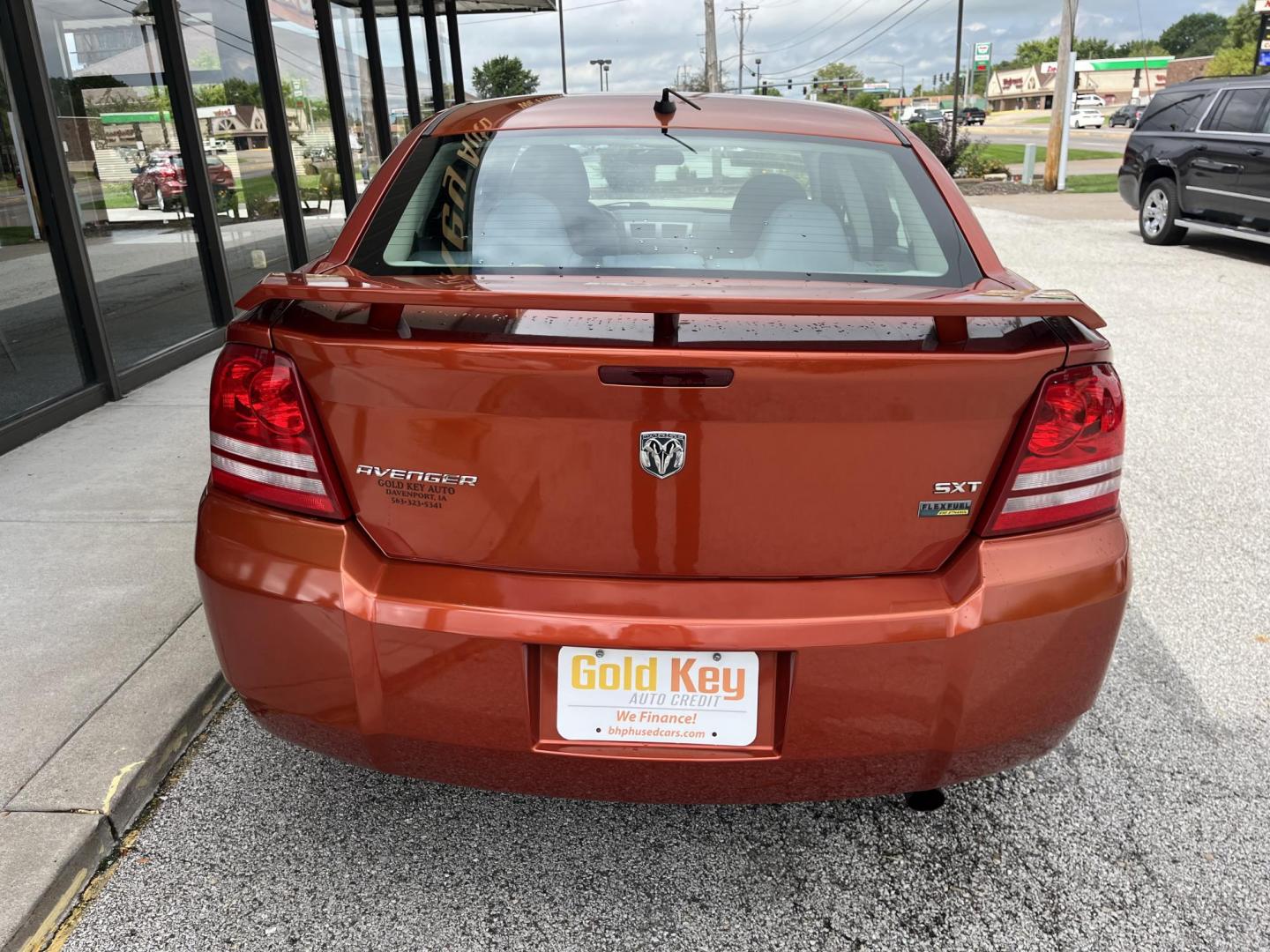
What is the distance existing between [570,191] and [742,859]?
5.45 feet

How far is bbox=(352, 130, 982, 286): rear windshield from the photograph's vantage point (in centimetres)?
232

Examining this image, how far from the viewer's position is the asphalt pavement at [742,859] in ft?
6.79

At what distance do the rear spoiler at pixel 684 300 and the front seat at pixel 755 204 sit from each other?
1.35 feet

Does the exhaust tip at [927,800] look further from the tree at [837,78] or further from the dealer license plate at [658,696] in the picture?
the tree at [837,78]

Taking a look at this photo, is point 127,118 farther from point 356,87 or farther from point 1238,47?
point 1238,47

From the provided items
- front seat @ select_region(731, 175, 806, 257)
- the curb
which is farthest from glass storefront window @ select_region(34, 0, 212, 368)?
front seat @ select_region(731, 175, 806, 257)

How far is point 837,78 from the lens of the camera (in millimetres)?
138500

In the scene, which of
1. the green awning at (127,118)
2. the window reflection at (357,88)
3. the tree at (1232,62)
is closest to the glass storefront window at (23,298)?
the green awning at (127,118)

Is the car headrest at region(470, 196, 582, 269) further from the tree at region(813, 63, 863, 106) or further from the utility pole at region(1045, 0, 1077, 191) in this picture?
the tree at region(813, 63, 863, 106)

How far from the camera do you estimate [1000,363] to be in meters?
1.77

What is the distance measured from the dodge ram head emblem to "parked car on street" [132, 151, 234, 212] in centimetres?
623

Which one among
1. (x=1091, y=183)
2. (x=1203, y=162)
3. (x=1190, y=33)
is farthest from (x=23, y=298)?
(x=1190, y=33)

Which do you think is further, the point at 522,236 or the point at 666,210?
the point at 666,210

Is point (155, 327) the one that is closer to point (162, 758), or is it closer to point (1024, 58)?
point (162, 758)
